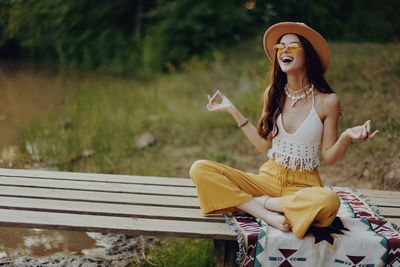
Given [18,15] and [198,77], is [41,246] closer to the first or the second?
[18,15]

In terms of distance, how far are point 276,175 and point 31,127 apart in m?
4.15

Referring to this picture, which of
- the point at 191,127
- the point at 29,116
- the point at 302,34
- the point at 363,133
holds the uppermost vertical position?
the point at 302,34

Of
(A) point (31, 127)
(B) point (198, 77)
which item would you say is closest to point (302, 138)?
(A) point (31, 127)

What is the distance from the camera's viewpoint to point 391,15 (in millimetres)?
10961

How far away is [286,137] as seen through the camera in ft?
10.3

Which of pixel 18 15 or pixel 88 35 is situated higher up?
pixel 18 15

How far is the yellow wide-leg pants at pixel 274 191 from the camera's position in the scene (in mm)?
2701

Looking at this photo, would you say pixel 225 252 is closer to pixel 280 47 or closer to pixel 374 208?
pixel 374 208

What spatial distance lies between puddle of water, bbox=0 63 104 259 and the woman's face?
180 cm

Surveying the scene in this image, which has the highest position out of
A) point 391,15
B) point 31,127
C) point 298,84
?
point 298,84

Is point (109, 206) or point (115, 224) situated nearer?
point (115, 224)

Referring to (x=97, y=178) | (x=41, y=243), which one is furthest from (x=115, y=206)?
(x=41, y=243)

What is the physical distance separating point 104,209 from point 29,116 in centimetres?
530

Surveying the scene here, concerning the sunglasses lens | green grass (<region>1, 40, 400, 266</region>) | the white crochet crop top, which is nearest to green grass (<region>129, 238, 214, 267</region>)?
green grass (<region>1, 40, 400, 266</region>)
